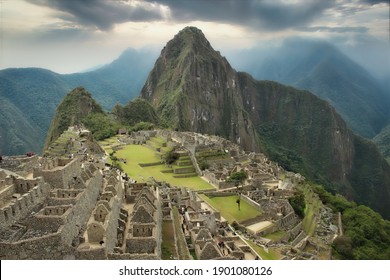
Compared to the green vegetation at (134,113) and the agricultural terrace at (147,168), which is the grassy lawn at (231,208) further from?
the green vegetation at (134,113)

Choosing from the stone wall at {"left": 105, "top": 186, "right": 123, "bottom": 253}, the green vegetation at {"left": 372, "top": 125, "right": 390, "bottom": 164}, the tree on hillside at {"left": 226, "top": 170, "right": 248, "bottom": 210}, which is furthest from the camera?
the green vegetation at {"left": 372, "top": 125, "right": 390, "bottom": 164}

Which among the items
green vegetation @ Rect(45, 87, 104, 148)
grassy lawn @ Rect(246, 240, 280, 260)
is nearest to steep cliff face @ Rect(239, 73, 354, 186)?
green vegetation @ Rect(45, 87, 104, 148)

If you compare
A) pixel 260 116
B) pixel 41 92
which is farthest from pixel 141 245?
pixel 260 116

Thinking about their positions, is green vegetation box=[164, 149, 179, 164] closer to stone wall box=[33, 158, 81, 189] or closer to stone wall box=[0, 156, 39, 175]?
stone wall box=[0, 156, 39, 175]

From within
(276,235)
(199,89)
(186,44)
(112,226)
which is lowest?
(276,235)

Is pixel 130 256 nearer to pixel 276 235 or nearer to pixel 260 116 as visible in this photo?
pixel 276 235

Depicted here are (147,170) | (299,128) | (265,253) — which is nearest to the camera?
(265,253)

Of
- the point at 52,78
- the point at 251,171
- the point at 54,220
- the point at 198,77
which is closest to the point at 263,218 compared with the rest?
the point at 251,171
